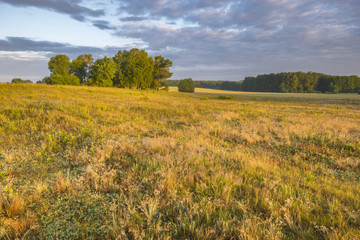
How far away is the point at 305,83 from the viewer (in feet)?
338

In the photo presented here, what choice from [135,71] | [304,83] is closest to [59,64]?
[135,71]

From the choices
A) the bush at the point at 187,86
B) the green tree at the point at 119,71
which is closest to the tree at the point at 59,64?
the green tree at the point at 119,71

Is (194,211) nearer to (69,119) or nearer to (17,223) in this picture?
(17,223)

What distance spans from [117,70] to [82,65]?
1719cm

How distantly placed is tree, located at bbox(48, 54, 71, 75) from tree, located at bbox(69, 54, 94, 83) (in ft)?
8.74

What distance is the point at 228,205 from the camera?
280 cm

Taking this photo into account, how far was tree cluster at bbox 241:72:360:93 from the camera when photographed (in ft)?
304

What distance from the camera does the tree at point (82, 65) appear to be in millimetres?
68875

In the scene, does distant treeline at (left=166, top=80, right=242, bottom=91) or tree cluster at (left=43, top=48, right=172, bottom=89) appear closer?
tree cluster at (left=43, top=48, right=172, bottom=89)

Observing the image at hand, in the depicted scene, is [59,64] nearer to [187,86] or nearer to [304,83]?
[187,86]

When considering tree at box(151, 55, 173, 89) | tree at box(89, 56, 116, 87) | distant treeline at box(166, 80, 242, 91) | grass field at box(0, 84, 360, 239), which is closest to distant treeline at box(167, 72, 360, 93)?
distant treeline at box(166, 80, 242, 91)

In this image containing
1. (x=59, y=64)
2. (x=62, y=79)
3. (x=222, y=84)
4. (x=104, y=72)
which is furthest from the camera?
(x=222, y=84)

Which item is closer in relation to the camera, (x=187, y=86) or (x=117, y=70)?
(x=117, y=70)

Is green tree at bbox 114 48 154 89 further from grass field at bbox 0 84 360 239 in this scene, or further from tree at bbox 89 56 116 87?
grass field at bbox 0 84 360 239
